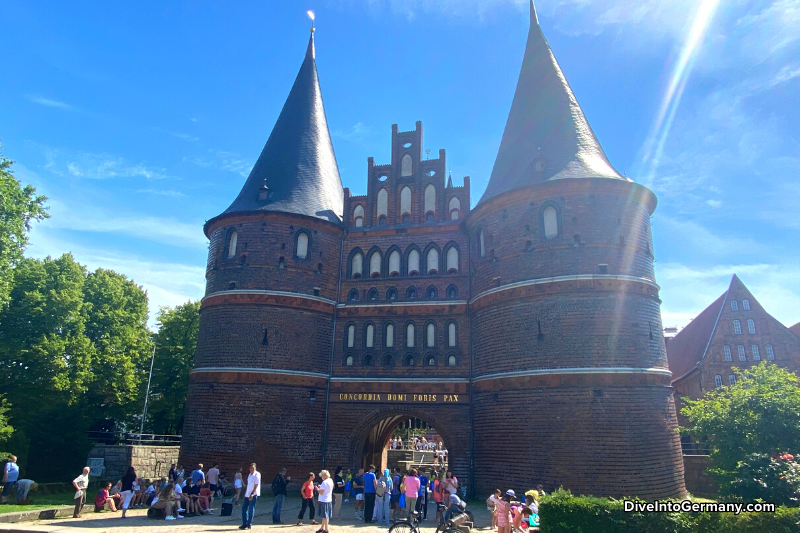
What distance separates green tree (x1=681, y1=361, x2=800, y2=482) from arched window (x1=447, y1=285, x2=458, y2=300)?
9.77 metres

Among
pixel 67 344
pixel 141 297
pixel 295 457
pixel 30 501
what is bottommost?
pixel 30 501

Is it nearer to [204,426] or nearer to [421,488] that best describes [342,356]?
[204,426]

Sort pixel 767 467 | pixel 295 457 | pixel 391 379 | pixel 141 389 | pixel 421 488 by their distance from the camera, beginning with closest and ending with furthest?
pixel 767 467 < pixel 421 488 < pixel 295 457 < pixel 391 379 < pixel 141 389

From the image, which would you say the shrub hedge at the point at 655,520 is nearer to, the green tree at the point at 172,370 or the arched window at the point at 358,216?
the arched window at the point at 358,216

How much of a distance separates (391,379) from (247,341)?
19.9 ft

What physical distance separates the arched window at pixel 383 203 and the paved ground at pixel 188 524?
13007mm

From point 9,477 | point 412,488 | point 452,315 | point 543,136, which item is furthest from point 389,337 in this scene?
point 9,477

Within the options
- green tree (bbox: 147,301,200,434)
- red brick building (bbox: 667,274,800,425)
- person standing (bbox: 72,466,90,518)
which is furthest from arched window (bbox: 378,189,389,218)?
red brick building (bbox: 667,274,800,425)

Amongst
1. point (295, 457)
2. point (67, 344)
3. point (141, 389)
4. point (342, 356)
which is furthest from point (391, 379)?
point (141, 389)

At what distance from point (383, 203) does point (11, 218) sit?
594 inches

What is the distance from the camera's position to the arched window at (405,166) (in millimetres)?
24766

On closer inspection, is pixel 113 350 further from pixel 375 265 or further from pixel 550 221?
pixel 550 221

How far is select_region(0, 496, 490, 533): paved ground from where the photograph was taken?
12.4 metres

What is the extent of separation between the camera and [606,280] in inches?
715
